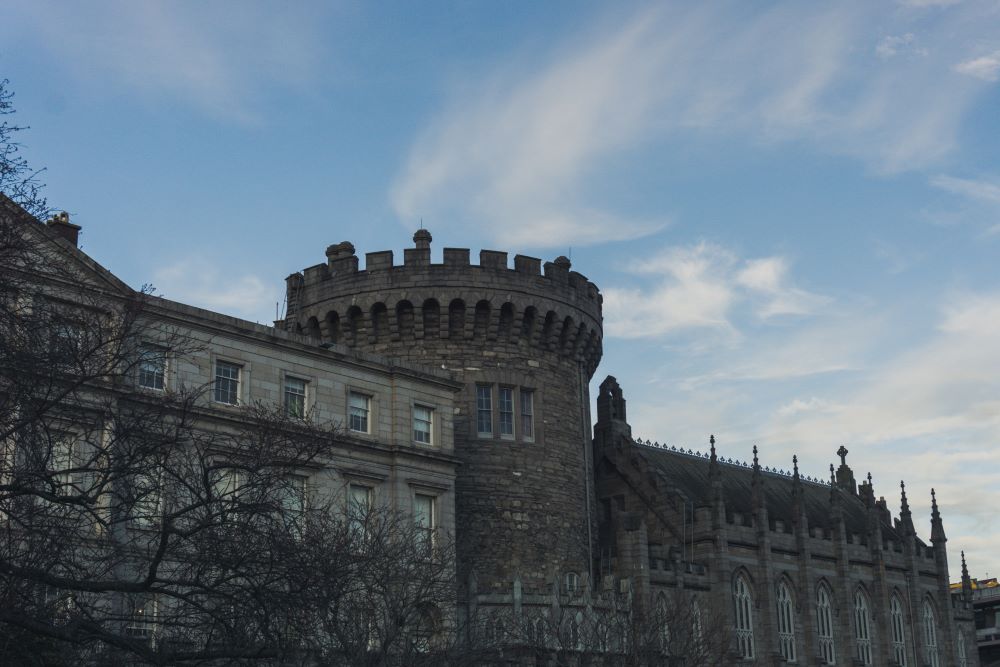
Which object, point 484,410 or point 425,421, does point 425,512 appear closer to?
point 425,421

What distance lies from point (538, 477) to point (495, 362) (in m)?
4.40

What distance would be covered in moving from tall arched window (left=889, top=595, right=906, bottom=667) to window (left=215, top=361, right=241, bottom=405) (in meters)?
36.7

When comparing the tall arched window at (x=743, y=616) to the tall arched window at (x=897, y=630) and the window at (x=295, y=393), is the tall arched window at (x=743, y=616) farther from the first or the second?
the window at (x=295, y=393)

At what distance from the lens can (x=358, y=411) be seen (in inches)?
1695

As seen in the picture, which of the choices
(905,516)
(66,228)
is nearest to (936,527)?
(905,516)

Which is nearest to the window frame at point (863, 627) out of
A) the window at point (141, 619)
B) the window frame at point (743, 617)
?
the window frame at point (743, 617)

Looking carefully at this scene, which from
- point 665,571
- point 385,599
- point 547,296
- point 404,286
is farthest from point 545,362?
point 385,599

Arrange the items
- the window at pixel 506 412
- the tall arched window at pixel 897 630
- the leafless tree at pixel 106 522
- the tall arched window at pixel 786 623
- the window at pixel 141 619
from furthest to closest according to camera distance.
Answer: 1. the tall arched window at pixel 897 630
2. the tall arched window at pixel 786 623
3. the window at pixel 506 412
4. the window at pixel 141 619
5. the leafless tree at pixel 106 522

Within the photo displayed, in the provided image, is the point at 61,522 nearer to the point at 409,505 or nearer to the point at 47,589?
the point at 47,589

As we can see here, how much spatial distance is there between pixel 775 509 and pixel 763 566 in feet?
28.1

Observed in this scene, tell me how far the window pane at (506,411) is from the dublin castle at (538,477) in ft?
0.25

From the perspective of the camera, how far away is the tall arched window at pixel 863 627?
61.1 meters

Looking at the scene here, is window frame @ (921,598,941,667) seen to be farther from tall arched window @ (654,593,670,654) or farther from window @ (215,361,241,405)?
window @ (215,361,241,405)

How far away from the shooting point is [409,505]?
42.6 m
